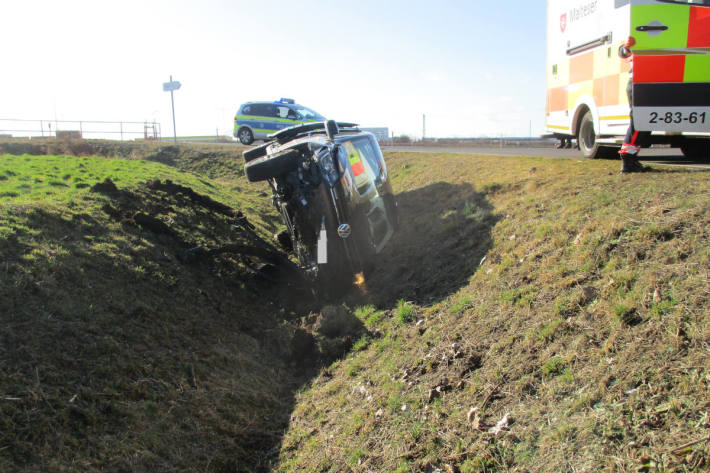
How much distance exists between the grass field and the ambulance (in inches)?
32.6

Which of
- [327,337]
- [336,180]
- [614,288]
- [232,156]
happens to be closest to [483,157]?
[336,180]

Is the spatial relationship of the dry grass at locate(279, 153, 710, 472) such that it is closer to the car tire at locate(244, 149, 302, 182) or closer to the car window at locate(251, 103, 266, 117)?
the car tire at locate(244, 149, 302, 182)

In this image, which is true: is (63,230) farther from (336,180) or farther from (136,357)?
(336,180)

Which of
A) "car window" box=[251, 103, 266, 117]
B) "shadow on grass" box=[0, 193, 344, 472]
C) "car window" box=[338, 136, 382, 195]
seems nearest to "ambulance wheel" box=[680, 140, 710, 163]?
"car window" box=[338, 136, 382, 195]

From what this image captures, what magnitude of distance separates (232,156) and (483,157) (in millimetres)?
12946

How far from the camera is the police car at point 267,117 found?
20.8 meters

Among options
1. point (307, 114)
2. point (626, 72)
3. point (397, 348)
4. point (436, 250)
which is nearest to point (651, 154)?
point (626, 72)

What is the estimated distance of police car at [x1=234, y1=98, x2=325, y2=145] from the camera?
818 inches

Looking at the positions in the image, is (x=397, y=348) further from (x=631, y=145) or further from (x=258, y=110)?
(x=258, y=110)

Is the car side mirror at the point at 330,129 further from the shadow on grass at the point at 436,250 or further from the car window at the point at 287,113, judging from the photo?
the car window at the point at 287,113

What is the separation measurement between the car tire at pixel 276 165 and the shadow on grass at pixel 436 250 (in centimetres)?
208

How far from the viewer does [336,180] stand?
269 inches

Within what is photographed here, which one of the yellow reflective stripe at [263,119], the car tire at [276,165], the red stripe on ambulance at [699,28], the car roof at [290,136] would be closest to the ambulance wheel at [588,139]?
the red stripe on ambulance at [699,28]

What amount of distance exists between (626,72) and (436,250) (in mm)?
3901
